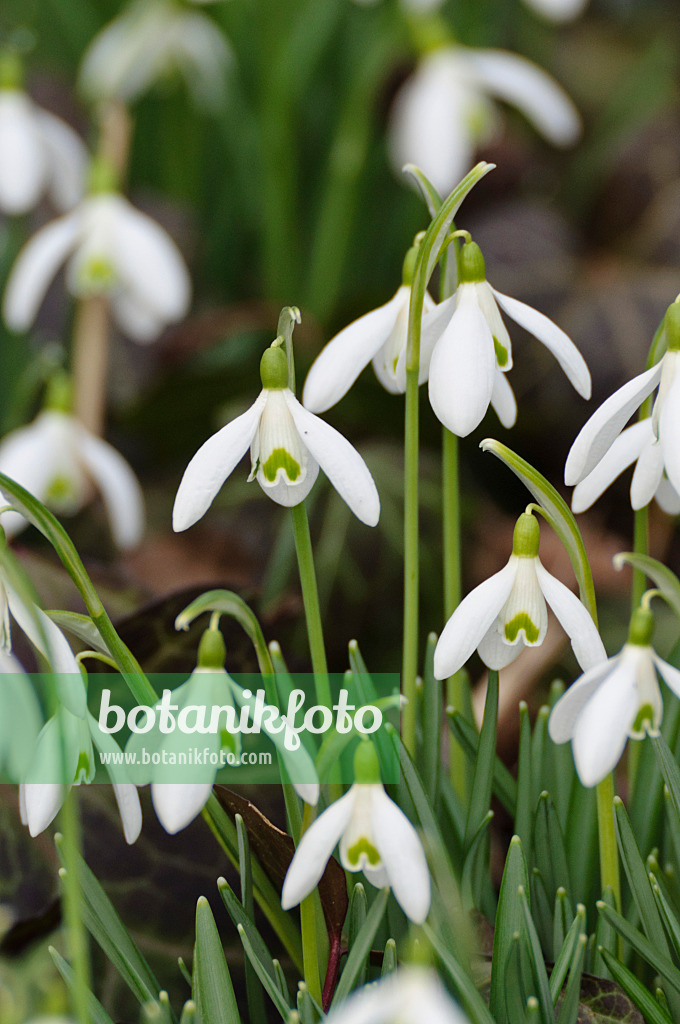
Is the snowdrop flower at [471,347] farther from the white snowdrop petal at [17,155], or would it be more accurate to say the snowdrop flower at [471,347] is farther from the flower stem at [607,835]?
the white snowdrop petal at [17,155]

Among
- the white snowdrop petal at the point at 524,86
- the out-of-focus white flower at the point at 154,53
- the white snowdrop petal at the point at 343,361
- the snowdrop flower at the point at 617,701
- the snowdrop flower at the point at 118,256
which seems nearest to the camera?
the snowdrop flower at the point at 617,701

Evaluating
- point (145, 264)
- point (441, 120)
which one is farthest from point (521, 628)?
point (441, 120)

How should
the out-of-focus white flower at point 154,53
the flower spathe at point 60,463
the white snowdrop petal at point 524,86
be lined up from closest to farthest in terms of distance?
the flower spathe at point 60,463, the white snowdrop petal at point 524,86, the out-of-focus white flower at point 154,53

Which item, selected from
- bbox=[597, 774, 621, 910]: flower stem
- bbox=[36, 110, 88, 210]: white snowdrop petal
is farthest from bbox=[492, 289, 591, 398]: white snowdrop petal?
bbox=[36, 110, 88, 210]: white snowdrop petal

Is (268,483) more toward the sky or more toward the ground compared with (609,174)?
more toward the ground

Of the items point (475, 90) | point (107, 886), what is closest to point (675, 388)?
point (107, 886)

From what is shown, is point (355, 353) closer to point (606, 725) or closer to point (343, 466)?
point (343, 466)

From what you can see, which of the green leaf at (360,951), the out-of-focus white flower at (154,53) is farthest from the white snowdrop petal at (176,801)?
the out-of-focus white flower at (154,53)

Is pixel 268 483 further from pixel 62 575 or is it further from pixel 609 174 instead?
pixel 609 174
